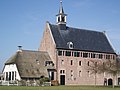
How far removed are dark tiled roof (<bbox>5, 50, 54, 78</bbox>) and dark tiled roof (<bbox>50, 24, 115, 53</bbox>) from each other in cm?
573

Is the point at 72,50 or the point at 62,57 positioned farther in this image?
the point at 72,50

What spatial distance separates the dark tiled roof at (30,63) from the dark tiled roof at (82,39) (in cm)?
573

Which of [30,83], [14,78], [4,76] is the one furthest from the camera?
[4,76]

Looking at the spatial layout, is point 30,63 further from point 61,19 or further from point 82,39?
point 82,39

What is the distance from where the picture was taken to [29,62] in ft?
234

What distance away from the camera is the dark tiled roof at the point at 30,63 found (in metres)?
68.5

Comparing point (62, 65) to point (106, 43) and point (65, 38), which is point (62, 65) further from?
point (106, 43)

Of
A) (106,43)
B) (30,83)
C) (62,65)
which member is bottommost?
(30,83)

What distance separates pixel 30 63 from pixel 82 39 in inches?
729

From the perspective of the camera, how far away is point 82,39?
8244cm

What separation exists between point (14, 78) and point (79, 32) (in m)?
24.6

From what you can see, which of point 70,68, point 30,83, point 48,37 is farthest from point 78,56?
point 30,83

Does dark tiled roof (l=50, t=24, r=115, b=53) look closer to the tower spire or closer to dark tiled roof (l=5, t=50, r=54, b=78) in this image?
the tower spire

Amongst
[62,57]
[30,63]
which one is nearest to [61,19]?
[62,57]
